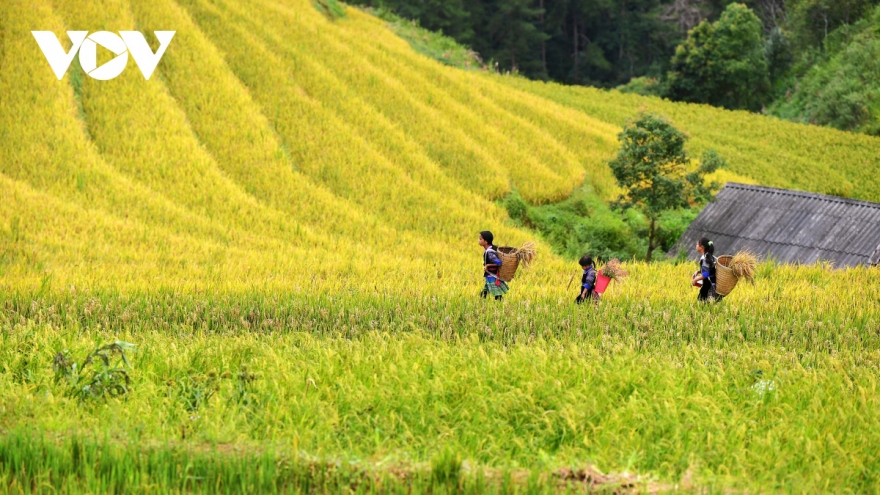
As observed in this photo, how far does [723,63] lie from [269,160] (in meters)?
33.6

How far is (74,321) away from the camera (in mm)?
12414

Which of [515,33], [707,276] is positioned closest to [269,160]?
[707,276]

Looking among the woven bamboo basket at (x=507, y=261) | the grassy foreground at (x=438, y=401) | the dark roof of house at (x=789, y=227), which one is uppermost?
the woven bamboo basket at (x=507, y=261)

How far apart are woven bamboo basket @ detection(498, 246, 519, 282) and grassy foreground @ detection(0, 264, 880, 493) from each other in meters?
0.47

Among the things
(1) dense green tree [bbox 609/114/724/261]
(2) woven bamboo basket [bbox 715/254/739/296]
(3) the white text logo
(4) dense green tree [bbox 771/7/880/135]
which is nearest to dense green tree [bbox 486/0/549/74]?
(4) dense green tree [bbox 771/7/880/135]

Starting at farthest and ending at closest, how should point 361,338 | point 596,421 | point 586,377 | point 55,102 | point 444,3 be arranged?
point 444,3 < point 55,102 < point 361,338 < point 586,377 < point 596,421

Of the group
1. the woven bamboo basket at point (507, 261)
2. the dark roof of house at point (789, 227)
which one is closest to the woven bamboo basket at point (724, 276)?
the woven bamboo basket at point (507, 261)

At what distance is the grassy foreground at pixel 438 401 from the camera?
24.2ft

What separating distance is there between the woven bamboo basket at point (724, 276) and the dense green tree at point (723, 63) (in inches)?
1583

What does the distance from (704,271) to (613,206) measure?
10.9 meters

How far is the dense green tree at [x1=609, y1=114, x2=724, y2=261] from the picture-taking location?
2322cm

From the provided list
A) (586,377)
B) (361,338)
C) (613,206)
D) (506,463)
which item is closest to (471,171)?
(613,206)

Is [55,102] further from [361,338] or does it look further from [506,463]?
[506,463]

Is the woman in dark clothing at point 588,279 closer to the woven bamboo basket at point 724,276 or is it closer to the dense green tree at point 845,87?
the woven bamboo basket at point 724,276
